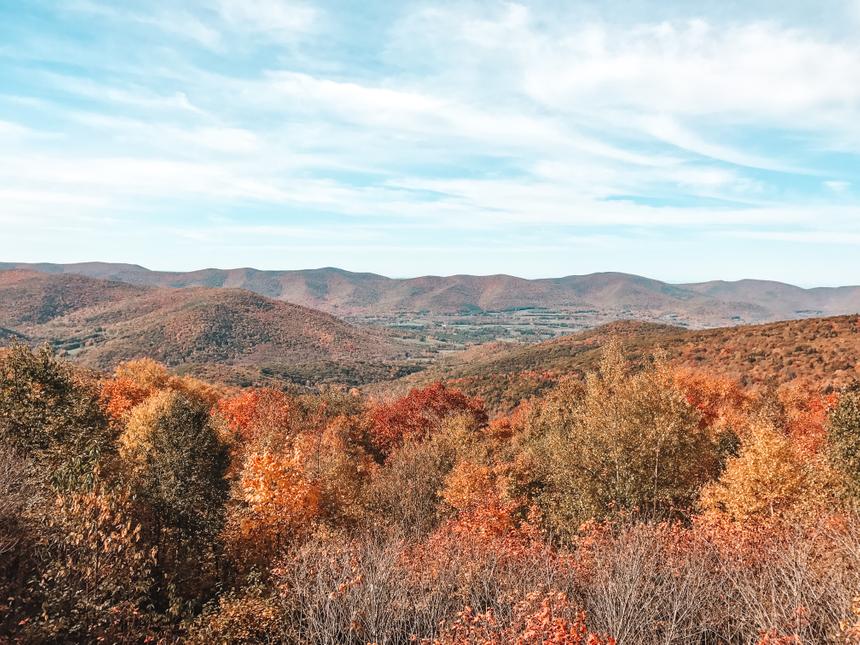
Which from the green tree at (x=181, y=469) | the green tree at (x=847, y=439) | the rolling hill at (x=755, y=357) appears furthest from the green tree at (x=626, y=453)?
the rolling hill at (x=755, y=357)

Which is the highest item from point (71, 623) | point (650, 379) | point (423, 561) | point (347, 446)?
point (650, 379)

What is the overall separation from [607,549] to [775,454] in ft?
48.0

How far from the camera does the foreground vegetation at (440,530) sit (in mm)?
12820

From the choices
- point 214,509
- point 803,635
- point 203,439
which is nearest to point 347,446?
point 203,439

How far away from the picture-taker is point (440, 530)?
Result: 960 inches

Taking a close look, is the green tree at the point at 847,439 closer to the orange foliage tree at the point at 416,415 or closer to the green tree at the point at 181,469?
the green tree at the point at 181,469

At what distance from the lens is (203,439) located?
3138cm

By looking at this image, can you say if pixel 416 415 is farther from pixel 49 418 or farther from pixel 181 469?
pixel 49 418

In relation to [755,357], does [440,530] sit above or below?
below

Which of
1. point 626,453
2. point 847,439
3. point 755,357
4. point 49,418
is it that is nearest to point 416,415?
point 626,453

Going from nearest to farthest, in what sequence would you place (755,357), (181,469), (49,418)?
(181,469), (49,418), (755,357)

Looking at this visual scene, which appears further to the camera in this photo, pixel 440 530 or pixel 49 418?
pixel 49 418

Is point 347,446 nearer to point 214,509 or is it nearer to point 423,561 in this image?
point 214,509

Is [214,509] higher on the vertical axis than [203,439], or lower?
lower
